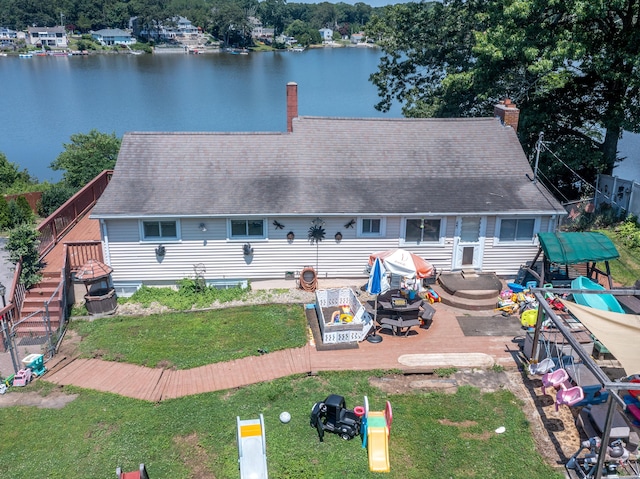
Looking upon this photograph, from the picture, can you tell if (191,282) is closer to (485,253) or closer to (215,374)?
(215,374)

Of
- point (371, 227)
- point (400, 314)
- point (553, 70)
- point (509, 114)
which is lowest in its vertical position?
point (400, 314)

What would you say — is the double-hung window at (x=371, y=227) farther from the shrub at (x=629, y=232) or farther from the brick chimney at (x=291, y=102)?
the shrub at (x=629, y=232)

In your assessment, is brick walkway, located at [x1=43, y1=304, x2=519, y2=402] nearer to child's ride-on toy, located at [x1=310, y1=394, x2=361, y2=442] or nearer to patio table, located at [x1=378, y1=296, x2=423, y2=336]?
patio table, located at [x1=378, y1=296, x2=423, y2=336]

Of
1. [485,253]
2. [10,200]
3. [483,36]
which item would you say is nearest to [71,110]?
[10,200]

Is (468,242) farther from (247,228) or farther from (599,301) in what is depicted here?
(247,228)

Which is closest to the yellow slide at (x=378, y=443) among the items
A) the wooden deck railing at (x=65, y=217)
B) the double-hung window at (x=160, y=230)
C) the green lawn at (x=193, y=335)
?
the green lawn at (x=193, y=335)

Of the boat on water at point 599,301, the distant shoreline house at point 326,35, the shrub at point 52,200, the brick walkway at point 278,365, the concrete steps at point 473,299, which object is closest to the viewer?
the brick walkway at point 278,365

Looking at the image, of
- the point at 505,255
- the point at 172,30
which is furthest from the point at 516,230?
the point at 172,30

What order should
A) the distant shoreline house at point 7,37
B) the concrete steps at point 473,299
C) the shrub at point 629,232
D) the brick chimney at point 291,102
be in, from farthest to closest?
the distant shoreline house at point 7,37
the shrub at point 629,232
the brick chimney at point 291,102
the concrete steps at point 473,299
